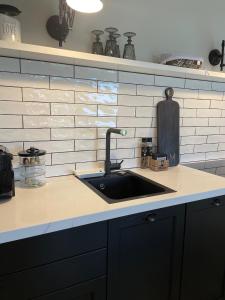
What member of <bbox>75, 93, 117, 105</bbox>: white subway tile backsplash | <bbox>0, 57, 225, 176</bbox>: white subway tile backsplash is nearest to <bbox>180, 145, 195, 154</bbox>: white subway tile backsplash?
<bbox>0, 57, 225, 176</bbox>: white subway tile backsplash

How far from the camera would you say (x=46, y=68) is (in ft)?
4.21

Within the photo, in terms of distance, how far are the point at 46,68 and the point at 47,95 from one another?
0.15 m

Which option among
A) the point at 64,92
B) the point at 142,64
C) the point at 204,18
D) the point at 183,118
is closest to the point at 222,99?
the point at 183,118

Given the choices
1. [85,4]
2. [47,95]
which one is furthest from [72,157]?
[85,4]

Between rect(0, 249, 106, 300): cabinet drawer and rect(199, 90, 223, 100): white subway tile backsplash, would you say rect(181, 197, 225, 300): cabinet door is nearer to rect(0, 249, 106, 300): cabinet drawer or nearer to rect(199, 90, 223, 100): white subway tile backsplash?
rect(0, 249, 106, 300): cabinet drawer

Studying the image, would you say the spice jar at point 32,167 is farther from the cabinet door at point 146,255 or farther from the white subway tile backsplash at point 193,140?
the white subway tile backsplash at point 193,140

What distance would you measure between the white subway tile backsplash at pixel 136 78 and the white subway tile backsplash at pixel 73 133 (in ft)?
1.31

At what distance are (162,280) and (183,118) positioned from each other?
1.15 metres

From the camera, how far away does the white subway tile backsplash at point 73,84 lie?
1.32 meters

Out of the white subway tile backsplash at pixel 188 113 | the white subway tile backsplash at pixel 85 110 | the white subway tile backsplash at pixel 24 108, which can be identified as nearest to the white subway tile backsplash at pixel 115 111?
the white subway tile backsplash at pixel 85 110

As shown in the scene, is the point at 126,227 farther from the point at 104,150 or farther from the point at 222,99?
the point at 222,99

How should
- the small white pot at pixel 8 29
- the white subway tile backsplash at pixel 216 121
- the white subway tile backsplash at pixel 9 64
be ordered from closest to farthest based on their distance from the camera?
the small white pot at pixel 8 29 → the white subway tile backsplash at pixel 9 64 → the white subway tile backsplash at pixel 216 121

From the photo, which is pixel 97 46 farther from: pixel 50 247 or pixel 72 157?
pixel 50 247

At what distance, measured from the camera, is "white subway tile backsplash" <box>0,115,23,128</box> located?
1.22 m
